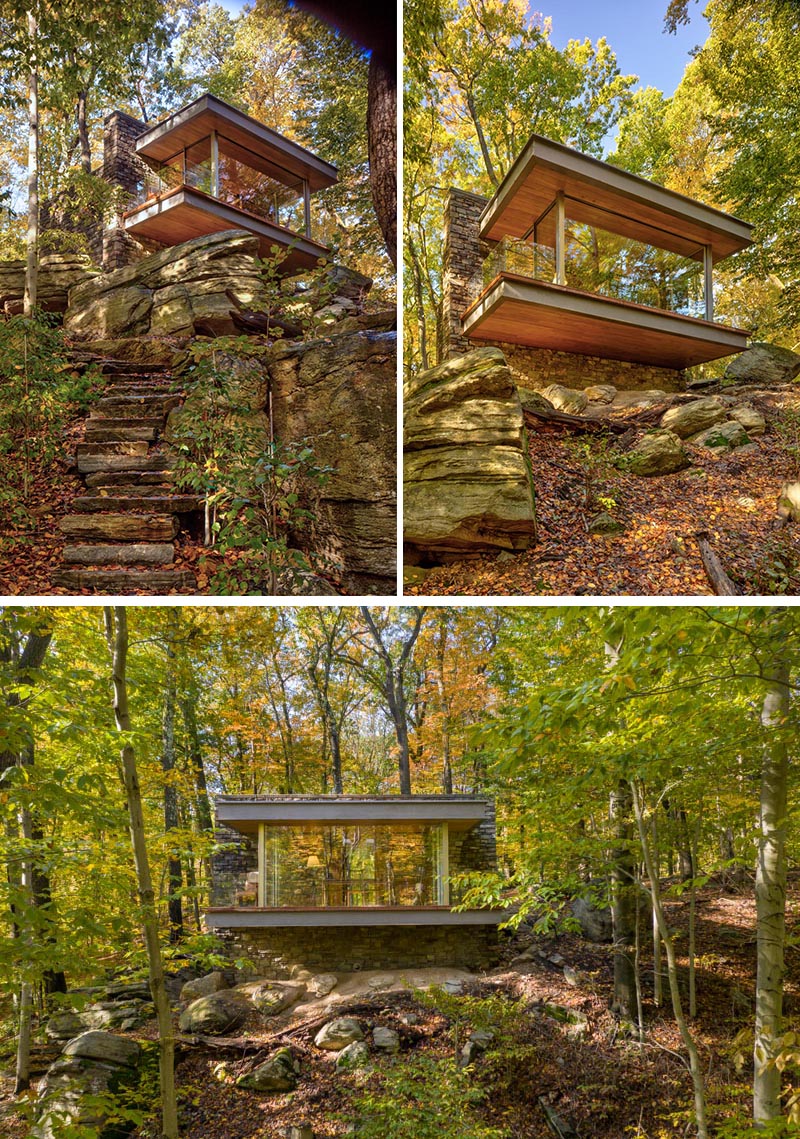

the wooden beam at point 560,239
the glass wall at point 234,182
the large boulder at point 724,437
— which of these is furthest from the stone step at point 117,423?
the large boulder at point 724,437

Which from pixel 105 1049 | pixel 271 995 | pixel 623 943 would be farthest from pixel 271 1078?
pixel 623 943

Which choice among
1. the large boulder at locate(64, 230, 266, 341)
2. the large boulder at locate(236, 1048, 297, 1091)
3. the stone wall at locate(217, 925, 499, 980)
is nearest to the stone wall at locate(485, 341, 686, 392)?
the large boulder at locate(64, 230, 266, 341)

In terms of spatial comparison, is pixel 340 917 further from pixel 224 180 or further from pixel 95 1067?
pixel 224 180

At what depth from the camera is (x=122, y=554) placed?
2.96 metres

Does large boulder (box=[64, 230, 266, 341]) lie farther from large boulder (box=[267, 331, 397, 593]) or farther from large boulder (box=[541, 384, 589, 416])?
large boulder (box=[541, 384, 589, 416])

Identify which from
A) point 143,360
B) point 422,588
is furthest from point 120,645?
point 422,588

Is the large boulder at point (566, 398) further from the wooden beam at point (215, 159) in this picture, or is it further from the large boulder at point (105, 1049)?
the large boulder at point (105, 1049)

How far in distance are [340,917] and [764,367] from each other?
26.4ft

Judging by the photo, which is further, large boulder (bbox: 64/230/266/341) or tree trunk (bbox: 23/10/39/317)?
large boulder (bbox: 64/230/266/341)

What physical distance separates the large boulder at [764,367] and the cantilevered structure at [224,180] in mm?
1950

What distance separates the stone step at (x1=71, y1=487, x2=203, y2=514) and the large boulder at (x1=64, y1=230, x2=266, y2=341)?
3.11ft

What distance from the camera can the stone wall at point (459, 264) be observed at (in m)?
3.45

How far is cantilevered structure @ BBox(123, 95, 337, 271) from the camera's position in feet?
10.7

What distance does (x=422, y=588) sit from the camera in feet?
10.3
